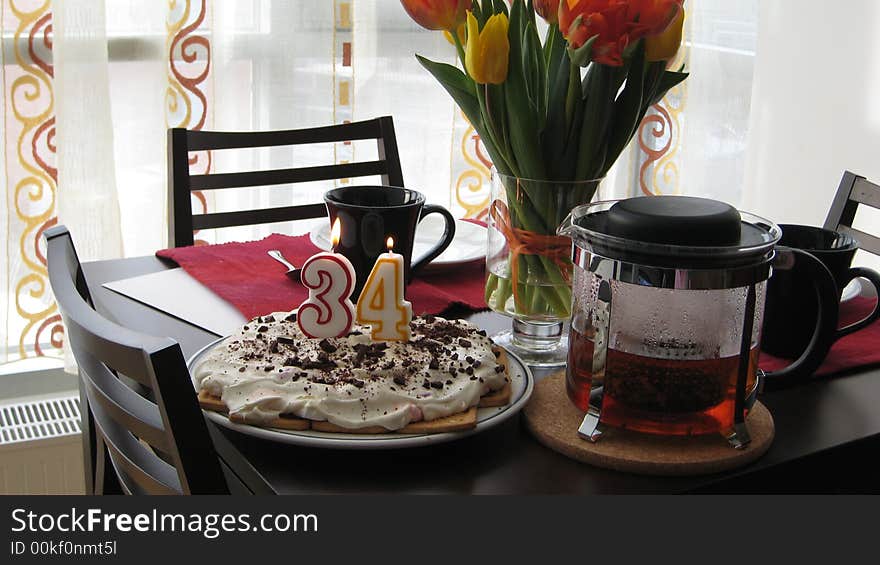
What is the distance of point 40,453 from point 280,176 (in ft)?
2.66

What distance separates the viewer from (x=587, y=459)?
33.0 inches

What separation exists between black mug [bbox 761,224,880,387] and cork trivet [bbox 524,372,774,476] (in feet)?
0.35

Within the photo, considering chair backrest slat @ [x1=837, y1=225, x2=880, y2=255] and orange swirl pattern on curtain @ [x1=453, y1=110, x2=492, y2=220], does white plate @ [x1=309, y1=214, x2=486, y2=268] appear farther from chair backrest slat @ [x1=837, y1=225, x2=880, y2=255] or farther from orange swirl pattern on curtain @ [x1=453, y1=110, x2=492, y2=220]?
orange swirl pattern on curtain @ [x1=453, y1=110, x2=492, y2=220]

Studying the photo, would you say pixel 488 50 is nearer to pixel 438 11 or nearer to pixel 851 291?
pixel 438 11

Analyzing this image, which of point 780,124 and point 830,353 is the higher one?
point 780,124

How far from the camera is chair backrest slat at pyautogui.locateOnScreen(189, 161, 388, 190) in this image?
1.67 meters

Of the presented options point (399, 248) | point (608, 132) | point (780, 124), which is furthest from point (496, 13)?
point (780, 124)

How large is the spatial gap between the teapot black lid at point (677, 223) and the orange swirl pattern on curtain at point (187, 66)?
1.44 metres

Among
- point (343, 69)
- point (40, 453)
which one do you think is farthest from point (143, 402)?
point (343, 69)

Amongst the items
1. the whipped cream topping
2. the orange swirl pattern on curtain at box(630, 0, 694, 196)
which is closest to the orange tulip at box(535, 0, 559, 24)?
the whipped cream topping

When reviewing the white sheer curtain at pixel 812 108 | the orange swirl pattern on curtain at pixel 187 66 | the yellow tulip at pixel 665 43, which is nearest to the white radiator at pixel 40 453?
the orange swirl pattern on curtain at pixel 187 66

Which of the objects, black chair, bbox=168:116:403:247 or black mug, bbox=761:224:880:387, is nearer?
black mug, bbox=761:224:880:387

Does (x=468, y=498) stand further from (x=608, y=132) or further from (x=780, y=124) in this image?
(x=780, y=124)

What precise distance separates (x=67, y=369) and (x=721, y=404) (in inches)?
62.6
